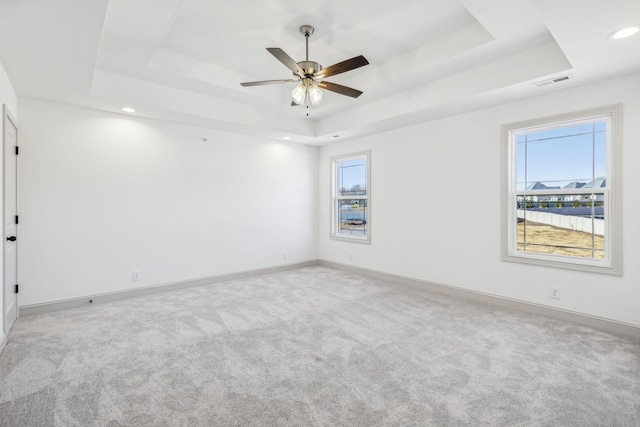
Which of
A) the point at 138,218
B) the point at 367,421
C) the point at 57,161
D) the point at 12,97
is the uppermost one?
the point at 12,97

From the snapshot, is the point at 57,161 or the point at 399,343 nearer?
the point at 399,343

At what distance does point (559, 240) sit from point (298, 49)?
12.4 ft

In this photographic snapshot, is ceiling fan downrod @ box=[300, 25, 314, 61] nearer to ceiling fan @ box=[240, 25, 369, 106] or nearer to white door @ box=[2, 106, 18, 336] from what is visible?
ceiling fan @ box=[240, 25, 369, 106]

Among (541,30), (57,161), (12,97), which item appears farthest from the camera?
(57,161)

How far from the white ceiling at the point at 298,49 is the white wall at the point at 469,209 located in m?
0.25

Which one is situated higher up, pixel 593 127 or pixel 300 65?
pixel 300 65

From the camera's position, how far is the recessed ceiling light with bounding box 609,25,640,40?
89.3 inches

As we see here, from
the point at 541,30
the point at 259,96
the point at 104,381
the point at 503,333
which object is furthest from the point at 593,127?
the point at 104,381

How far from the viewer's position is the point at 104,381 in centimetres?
227

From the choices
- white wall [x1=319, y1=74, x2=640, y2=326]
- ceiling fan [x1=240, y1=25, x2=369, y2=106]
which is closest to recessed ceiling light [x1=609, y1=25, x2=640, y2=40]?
white wall [x1=319, y1=74, x2=640, y2=326]

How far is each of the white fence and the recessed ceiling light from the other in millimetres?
1882

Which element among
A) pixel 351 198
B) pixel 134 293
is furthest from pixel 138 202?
pixel 351 198

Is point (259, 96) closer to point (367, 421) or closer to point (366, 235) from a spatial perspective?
point (366, 235)

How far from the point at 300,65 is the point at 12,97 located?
3.10 m
